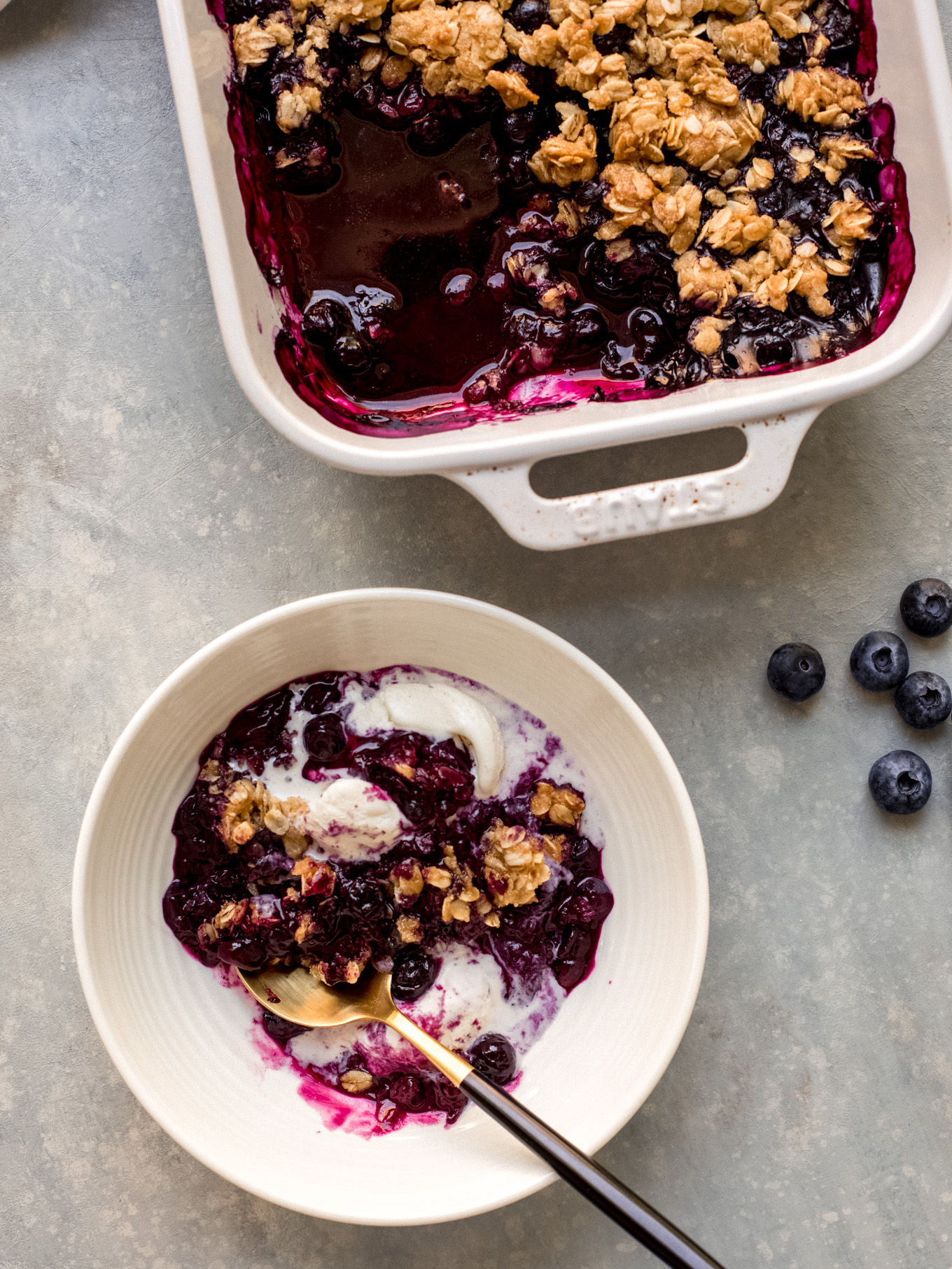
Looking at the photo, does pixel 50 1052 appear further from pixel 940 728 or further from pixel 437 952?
pixel 940 728

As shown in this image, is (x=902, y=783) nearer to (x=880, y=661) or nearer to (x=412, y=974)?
(x=880, y=661)

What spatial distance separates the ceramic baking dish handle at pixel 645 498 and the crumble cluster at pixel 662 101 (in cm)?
21

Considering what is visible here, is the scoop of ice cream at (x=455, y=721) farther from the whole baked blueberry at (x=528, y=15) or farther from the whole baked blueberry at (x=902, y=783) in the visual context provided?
the whole baked blueberry at (x=528, y=15)

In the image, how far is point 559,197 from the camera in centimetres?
150

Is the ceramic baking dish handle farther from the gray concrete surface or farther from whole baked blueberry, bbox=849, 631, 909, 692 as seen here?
whole baked blueberry, bbox=849, 631, 909, 692

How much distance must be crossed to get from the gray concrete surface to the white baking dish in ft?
0.88

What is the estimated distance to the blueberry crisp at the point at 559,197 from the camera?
1439 millimetres

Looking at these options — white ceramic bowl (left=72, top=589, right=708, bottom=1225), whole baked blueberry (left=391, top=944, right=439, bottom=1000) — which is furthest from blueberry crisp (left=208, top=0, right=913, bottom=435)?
whole baked blueberry (left=391, top=944, right=439, bottom=1000)

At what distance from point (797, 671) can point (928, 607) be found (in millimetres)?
251

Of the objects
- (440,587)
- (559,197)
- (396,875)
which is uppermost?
(559,197)

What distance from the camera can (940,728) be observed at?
168cm

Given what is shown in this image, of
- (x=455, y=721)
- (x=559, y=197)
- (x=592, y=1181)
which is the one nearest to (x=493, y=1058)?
(x=592, y=1181)

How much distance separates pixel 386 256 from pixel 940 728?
1.23m

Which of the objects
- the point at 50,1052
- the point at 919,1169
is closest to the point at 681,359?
the point at 919,1169
